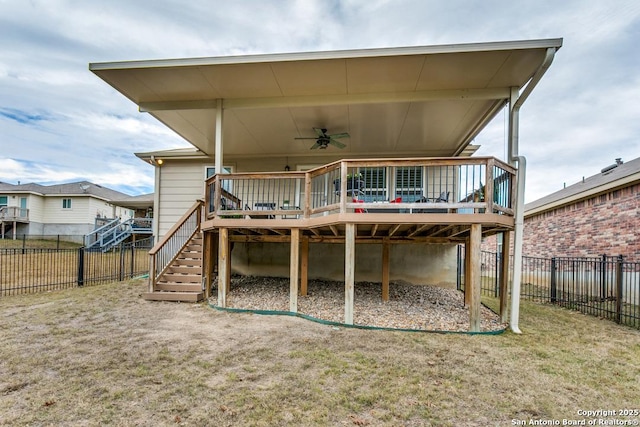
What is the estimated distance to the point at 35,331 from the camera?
4.91 metres

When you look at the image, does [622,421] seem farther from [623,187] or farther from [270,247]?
[623,187]

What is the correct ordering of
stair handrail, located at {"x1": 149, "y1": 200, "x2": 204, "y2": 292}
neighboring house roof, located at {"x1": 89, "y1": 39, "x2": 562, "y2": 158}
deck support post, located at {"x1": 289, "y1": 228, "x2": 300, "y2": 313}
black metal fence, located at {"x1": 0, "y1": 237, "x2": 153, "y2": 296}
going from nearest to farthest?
neighboring house roof, located at {"x1": 89, "y1": 39, "x2": 562, "y2": 158}
deck support post, located at {"x1": 289, "y1": 228, "x2": 300, "y2": 313}
stair handrail, located at {"x1": 149, "y1": 200, "x2": 204, "y2": 292}
black metal fence, located at {"x1": 0, "y1": 237, "x2": 153, "y2": 296}

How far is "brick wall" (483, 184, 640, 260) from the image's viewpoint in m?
8.45

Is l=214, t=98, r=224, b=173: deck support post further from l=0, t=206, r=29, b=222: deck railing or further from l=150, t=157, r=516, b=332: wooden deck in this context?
l=0, t=206, r=29, b=222: deck railing

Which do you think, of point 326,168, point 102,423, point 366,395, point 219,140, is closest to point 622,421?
point 366,395

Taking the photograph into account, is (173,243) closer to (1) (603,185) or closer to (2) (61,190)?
(1) (603,185)

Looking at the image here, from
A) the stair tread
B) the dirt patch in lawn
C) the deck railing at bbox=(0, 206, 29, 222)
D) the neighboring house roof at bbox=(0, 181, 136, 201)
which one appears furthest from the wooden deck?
the deck railing at bbox=(0, 206, 29, 222)

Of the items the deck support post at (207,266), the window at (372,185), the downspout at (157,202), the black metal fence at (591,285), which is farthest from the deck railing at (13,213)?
the black metal fence at (591,285)

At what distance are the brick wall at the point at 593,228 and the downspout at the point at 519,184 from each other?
531 centimetres

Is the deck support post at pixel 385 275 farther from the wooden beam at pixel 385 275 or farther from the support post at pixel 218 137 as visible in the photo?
the support post at pixel 218 137

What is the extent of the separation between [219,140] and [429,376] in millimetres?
5707

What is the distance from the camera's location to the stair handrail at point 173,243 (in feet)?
23.5

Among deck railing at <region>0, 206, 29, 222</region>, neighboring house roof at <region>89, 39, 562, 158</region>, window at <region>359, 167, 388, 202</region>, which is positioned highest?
neighboring house roof at <region>89, 39, 562, 158</region>

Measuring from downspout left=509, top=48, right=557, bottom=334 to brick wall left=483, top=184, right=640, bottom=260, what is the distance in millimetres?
5305
